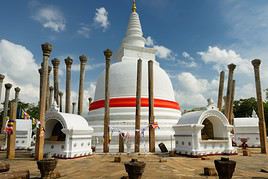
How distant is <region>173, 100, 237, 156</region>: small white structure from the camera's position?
15.7 meters

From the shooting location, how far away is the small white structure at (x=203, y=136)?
15664 millimetres

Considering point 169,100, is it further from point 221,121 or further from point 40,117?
point 40,117

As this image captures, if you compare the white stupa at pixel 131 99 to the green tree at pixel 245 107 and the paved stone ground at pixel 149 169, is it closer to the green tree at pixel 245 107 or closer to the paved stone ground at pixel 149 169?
the paved stone ground at pixel 149 169

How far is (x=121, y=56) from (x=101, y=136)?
11.7m

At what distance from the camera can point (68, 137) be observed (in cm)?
1455

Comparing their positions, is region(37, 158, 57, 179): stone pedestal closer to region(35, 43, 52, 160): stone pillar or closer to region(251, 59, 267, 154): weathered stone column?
region(35, 43, 52, 160): stone pillar

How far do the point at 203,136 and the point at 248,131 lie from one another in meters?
10.2

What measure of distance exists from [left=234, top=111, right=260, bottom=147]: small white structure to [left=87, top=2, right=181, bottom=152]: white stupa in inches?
Answer: 305

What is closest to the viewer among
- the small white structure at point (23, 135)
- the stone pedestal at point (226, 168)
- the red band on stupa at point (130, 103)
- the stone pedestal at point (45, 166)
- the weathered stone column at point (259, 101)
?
the stone pedestal at point (226, 168)

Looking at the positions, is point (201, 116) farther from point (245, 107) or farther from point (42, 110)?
point (245, 107)

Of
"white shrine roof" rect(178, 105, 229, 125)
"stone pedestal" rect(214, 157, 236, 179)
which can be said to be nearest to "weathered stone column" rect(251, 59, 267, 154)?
"white shrine roof" rect(178, 105, 229, 125)

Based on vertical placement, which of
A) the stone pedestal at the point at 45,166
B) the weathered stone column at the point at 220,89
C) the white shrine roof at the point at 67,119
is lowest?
the stone pedestal at the point at 45,166

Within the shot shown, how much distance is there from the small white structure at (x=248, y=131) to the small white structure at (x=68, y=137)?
1860cm

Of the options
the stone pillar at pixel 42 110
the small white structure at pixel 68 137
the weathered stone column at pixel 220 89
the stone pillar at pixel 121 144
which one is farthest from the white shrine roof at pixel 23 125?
the weathered stone column at pixel 220 89
